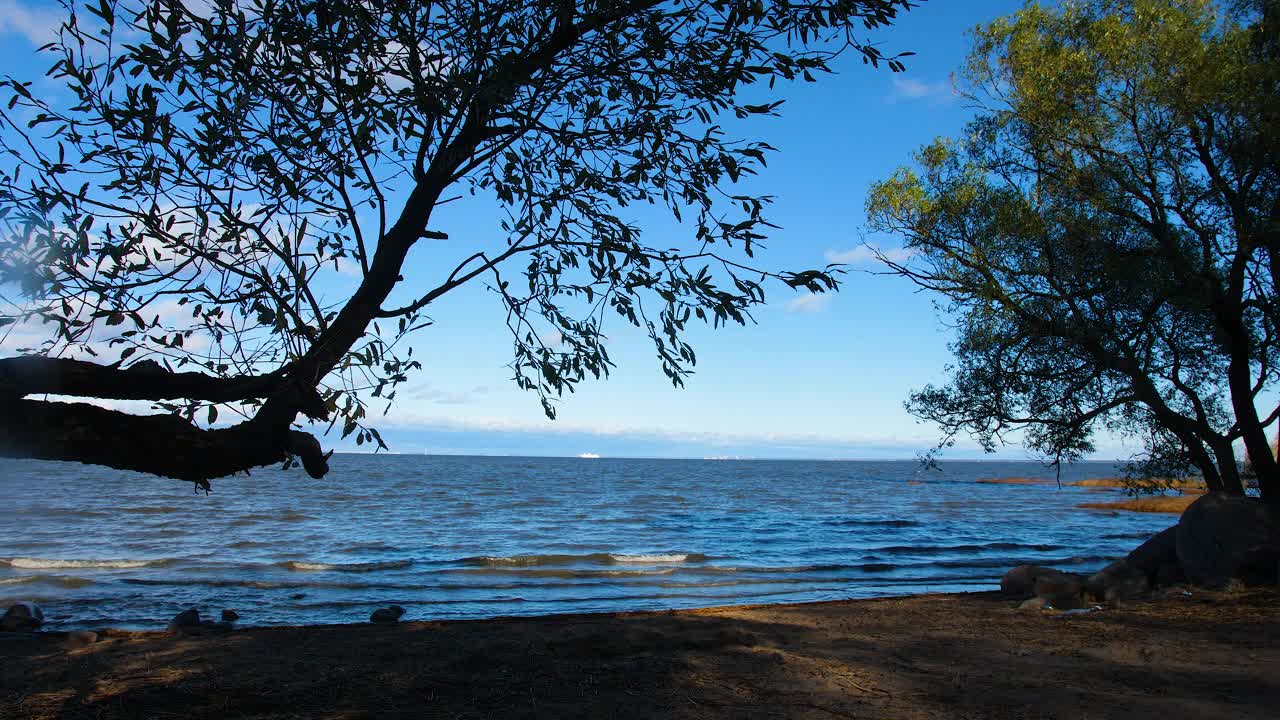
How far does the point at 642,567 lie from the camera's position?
22.1 metres

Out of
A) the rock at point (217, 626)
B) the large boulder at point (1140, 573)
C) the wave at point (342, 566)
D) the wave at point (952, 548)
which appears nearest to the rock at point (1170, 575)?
the large boulder at point (1140, 573)

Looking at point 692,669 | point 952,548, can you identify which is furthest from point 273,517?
point 692,669

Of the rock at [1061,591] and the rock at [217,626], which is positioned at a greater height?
the rock at [1061,591]

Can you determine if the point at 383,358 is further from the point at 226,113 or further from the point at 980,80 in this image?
the point at 980,80

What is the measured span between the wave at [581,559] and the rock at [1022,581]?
357 inches

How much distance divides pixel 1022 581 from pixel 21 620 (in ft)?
60.0

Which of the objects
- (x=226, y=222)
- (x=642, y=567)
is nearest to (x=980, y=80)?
(x=642, y=567)

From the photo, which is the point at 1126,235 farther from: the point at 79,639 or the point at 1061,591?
the point at 79,639

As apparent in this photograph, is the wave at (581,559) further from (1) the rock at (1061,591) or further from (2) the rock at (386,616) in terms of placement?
(1) the rock at (1061,591)

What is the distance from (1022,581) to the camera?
16.2 meters

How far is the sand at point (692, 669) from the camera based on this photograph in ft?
23.4

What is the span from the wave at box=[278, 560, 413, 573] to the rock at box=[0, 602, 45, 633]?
7130mm

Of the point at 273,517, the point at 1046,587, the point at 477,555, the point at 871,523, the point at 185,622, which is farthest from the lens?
the point at 871,523

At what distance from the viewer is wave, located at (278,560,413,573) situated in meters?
21.0
